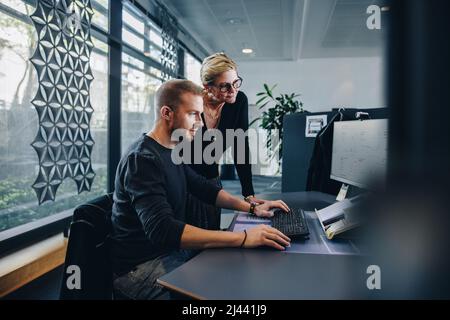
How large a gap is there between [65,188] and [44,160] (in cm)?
39

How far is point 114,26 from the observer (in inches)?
124

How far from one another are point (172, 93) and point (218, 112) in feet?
2.63

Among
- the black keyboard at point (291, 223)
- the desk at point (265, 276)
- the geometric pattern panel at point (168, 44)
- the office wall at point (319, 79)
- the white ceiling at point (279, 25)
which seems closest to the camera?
the desk at point (265, 276)

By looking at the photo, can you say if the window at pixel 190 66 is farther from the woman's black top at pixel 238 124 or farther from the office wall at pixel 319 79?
the woman's black top at pixel 238 124

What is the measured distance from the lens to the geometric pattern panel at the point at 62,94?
1987 millimetres

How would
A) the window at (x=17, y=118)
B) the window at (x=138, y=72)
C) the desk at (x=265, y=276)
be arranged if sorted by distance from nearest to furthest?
the desk at (x=265, y=276) → the window at (x=17, y=118) → the window at (x=138, y=72)

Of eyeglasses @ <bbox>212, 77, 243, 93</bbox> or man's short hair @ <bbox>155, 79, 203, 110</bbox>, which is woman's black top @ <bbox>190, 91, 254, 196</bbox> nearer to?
eyeglasses @ <bbox>212, 77, 243, 93</bbox>

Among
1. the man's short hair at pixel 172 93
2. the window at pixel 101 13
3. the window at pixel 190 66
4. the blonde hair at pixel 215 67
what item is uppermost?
the window at pixel 190 66

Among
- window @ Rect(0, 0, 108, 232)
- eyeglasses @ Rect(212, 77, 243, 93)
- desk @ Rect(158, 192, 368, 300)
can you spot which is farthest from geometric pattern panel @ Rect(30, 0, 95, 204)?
desk @ Rect(158, 192, 368, 300)

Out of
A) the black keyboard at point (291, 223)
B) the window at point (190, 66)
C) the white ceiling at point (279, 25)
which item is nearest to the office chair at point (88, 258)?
the black keyboard at point (291, 223)

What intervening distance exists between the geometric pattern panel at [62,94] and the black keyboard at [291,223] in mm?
1489

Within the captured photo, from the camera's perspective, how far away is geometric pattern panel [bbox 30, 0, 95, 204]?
Result: 1.99 metres

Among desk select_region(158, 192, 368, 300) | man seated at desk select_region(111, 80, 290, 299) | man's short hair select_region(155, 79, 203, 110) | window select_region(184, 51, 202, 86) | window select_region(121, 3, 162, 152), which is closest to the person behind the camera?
desk select_region(158, 192, 368, 300)

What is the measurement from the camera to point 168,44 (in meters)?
4.24
